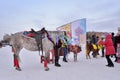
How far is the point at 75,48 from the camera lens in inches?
576

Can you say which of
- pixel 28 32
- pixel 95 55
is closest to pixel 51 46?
pixel 28 32

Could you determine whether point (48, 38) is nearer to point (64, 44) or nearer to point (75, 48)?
point (64, 44)

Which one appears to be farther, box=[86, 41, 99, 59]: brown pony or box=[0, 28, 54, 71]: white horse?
box=[86, 41, 99, 59]: brown pony

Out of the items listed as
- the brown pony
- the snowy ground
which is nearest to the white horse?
the snowy ground

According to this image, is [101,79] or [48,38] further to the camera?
[48,38]

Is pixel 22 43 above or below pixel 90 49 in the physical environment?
above

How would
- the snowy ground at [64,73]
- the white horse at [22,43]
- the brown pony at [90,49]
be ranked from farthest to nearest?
1. the brown pony at [90,49]
2. the white horse at [22,43]
3. the snowy ground at [64,73]

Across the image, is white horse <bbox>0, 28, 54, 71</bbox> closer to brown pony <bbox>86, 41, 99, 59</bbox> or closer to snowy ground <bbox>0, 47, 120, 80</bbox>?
snowy ground <bbox>0, 47, 120, 80</bbox>

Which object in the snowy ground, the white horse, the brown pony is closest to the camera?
the snowy ground

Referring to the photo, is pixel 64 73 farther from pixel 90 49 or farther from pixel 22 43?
pixel 90 49

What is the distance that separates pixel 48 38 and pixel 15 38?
138 cm

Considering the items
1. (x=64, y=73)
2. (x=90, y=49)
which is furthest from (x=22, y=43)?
(x=90, y=49)

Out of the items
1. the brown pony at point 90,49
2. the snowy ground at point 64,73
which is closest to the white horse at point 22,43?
the snowy ground at point 64,73

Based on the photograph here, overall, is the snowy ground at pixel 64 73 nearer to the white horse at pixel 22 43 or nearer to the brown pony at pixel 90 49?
the white horse at pixel 22 43
